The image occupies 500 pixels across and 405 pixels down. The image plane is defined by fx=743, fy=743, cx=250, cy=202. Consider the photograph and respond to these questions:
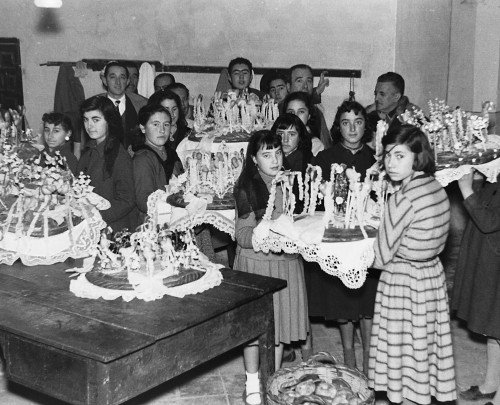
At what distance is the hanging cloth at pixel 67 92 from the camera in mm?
8281

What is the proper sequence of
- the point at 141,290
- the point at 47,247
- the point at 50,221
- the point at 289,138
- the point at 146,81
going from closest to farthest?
the point at 141,290
the point at 47,247
the point at 50,221
the point at 289,138
the point at 146,81

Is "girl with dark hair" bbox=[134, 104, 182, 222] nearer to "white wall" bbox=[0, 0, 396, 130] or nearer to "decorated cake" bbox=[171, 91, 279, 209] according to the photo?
"decorated cake" bbox=[171, 91, 279, 209]

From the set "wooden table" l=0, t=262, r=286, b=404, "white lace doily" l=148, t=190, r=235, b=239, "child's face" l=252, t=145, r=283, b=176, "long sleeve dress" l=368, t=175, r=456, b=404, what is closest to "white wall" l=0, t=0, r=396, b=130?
"white lace doily" l=148, t=190, r=235, b=239

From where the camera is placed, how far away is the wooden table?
8.95ft

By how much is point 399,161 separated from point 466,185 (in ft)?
2.04

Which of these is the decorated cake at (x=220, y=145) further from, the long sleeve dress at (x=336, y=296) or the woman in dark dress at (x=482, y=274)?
the woman in dark dress at (x=482, y=274)

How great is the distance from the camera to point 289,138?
4.80 meters

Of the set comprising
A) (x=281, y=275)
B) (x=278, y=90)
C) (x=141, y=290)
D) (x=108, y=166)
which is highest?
(x=278, y=90)

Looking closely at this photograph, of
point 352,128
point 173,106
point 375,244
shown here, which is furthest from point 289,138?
point 375,244

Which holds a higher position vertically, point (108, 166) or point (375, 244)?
point (108, 166)

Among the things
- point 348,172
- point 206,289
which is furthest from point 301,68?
point 206,289

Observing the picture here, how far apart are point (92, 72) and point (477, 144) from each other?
18.1 feet

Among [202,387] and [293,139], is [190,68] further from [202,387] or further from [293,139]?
[202,387]

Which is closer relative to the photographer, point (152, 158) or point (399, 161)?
point (399, 161)
